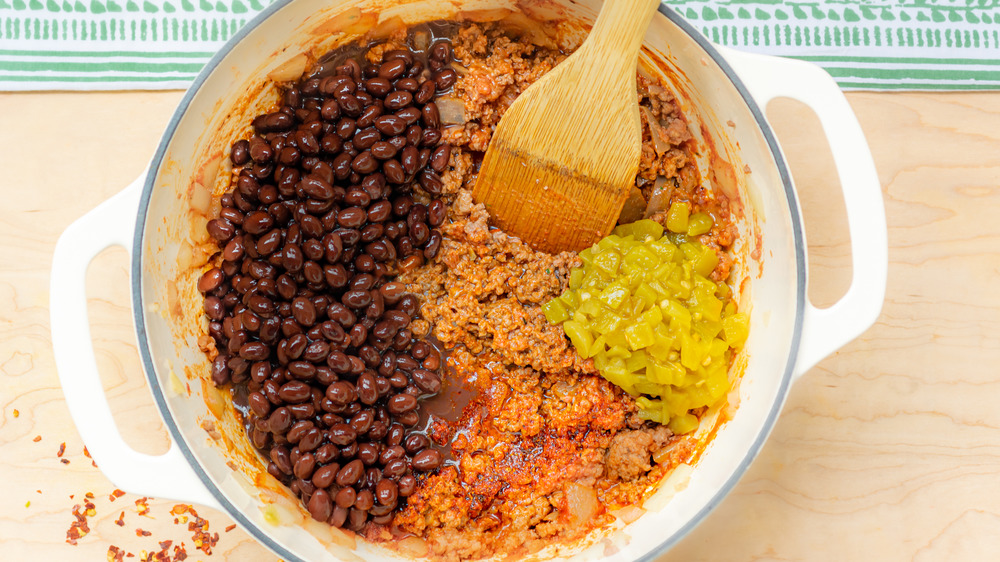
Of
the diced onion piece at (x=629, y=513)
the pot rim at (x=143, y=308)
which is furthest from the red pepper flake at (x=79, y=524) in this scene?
the diced onion piece at (x=629, y=513)

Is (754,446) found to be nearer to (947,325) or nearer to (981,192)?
(947,325)

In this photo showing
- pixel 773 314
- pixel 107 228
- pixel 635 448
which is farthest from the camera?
pixel 635 448

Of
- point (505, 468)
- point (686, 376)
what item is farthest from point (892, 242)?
point (505, 468)

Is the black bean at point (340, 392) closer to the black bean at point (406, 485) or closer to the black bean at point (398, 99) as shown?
the black bean at point (406, 485)

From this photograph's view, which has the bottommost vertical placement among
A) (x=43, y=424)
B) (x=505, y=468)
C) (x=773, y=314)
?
(x=43, y=424)

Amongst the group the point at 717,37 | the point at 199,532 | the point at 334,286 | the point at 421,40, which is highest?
the point at 717,37

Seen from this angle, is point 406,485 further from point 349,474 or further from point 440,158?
point 440,158

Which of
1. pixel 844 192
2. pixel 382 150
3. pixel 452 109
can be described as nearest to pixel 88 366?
pixel 382 150

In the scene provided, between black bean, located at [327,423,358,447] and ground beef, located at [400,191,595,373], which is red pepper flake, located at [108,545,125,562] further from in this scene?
ground beef, located at [400,191,595,373]
